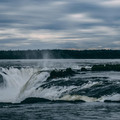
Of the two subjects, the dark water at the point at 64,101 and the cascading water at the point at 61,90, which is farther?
the cascading water at the point at 61,90

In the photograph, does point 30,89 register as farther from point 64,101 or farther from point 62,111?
point 62,111

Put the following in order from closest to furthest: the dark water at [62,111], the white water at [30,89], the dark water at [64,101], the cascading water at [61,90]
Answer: the dark water at [62,111] → the dark water at [64,101] → the cascading water at [61,90] → the white water at [30,89]

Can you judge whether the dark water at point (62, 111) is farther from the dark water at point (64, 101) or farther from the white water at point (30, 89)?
the white water at point (30, 89)

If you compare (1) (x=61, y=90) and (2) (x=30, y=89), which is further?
(2) (x=30, y=89)

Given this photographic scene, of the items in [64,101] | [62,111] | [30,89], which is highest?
[30,89]

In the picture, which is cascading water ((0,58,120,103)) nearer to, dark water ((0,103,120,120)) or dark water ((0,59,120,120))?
dark water ((0,59,120,120))

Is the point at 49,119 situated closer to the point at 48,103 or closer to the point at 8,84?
the point at 48,103

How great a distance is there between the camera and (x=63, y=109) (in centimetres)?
2828

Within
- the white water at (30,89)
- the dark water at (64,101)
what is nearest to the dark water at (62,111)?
the dark water at (64,101)

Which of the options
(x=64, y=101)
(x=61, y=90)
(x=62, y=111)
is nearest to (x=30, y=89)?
(x=61, y=90)

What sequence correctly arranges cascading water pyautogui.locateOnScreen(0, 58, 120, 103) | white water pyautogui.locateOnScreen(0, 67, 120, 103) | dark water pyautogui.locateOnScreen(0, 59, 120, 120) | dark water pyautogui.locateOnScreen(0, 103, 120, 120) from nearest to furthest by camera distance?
dark water pyautogui.locateOnScreen(0, 103, 120, 120), dark water pyautogui.locateOnScreen(0, 59, 120, 120), cascading water pyautogui.locateOnScreen(0, 58, 120, 103), white water pyautogui.locateOnScreen(0, 67, 120, 103)

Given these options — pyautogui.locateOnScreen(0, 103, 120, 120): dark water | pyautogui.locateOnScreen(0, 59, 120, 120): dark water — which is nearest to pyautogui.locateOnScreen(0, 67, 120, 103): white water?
pyautogui.locateOnScreen(0, 59, 120, 120): dark water

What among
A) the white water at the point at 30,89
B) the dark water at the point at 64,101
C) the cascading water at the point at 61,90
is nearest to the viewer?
the dark water at the point at 64,101

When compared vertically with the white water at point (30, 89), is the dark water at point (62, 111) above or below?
below
